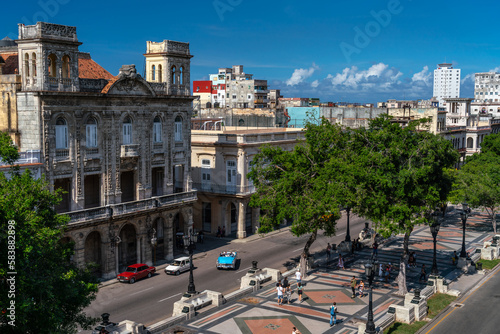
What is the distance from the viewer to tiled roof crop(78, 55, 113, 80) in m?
47.5

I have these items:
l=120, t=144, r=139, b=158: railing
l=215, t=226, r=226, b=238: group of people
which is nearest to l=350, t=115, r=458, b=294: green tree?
l=120, t=144, r=139, b=158: railing

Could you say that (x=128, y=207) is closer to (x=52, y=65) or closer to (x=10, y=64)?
(x=52, y=65)

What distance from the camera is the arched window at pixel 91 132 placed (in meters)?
42.0

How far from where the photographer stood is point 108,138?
43.2 meters

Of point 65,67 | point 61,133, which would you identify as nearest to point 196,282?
point 61,133

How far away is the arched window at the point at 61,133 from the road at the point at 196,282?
35.6ft

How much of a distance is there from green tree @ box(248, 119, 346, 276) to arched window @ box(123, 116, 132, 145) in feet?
35.1

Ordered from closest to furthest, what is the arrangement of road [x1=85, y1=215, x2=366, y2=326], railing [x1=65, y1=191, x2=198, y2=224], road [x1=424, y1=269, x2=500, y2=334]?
road [x1=424, y1=269, x2=500, y2=334] → road [x1=85, y1=215, x2=366, y2=326] → railing [x1=65, y1=191, x2=198, y2=224]

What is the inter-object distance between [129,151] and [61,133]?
5995 millimetres

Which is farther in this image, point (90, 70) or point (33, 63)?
point (90, 70)

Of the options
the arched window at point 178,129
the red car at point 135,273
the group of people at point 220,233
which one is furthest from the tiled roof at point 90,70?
the group of people at point 220,233

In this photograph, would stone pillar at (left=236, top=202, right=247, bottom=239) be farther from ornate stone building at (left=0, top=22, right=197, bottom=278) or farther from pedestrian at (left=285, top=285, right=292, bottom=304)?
pedestrian at (left=285, top=285, right=292, bottom=304)

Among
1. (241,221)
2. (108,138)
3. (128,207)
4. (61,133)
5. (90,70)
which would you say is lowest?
(241,221)

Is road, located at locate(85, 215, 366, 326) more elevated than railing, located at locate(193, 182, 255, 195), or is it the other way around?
railing, located at locate(193, 182, 255, 195)
